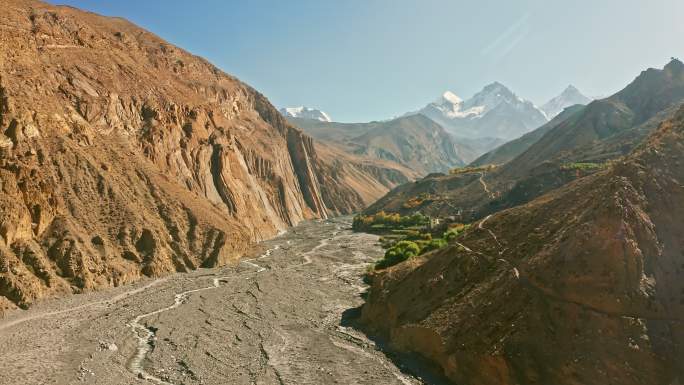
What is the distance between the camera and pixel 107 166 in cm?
6512

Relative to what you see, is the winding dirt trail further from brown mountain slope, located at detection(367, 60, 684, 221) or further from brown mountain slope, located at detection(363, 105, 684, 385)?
brown mountain slope, located at detection(363, 105, 684, 385)

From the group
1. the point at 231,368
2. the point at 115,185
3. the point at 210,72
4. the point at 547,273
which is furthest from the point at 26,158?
the point at 210,72

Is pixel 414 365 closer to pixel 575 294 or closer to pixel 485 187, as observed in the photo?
pixel 575 294

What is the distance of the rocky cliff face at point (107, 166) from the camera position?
48844mm

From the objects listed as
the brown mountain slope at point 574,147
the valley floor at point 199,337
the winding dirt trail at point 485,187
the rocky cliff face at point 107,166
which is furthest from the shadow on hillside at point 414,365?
the winding dirt trail at point 485,187

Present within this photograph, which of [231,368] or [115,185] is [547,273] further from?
[115,185]

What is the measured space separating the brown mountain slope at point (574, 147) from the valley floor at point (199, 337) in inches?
2021

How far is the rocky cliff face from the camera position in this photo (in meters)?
48.8

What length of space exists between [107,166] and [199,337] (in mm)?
38067

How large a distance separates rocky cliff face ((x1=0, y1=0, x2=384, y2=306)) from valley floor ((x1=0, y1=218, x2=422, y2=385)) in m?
5.01

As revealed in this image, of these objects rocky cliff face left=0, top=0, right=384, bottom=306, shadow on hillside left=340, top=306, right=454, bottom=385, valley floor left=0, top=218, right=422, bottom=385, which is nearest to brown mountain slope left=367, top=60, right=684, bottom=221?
rocky cliff face left=0, top=0, right=384, bottom=306

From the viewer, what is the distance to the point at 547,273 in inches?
1157

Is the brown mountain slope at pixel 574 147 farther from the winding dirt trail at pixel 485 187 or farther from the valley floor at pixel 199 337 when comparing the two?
the valley floor at pixel 199 337

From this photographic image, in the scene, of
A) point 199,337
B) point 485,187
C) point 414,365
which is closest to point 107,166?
point 199,337
